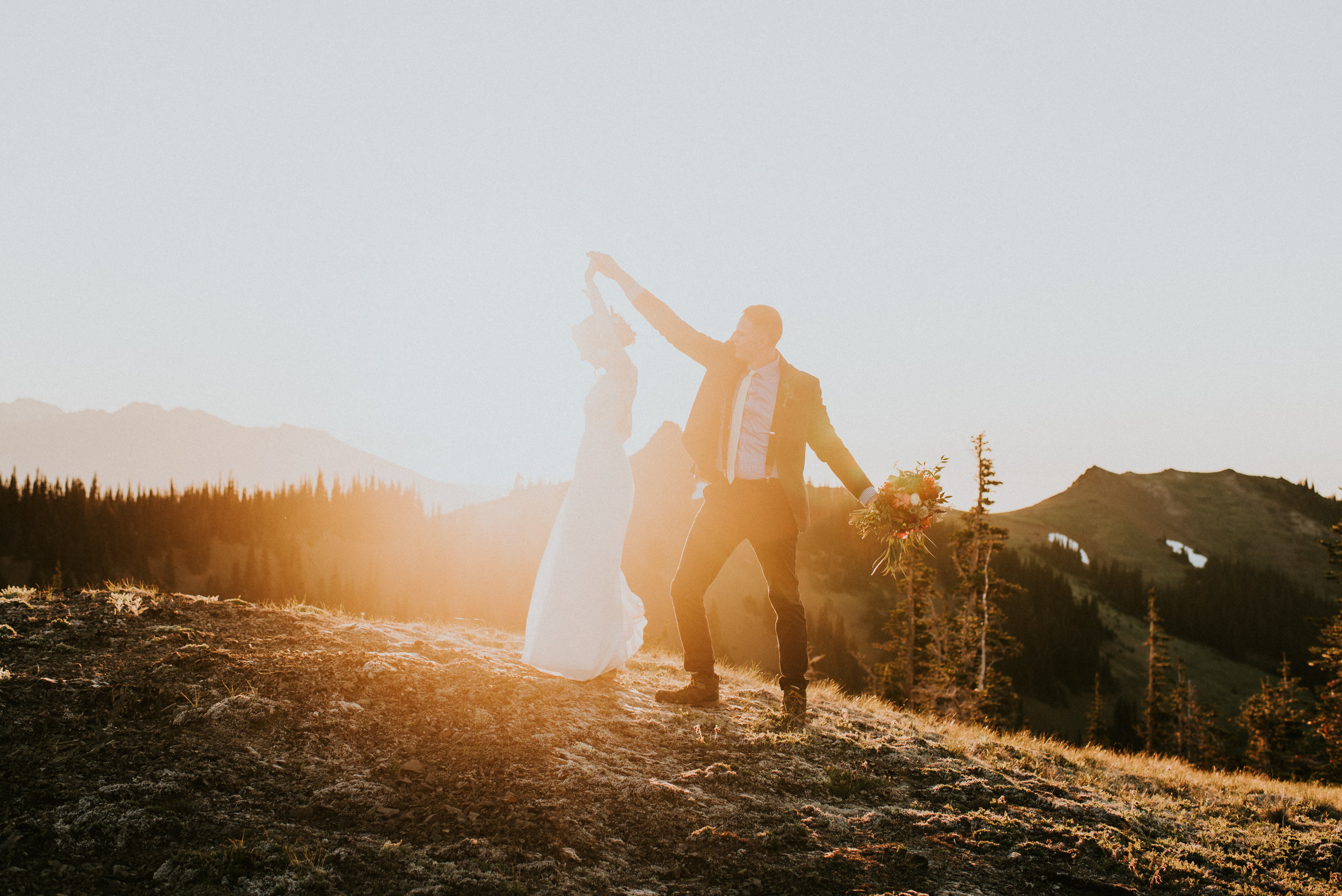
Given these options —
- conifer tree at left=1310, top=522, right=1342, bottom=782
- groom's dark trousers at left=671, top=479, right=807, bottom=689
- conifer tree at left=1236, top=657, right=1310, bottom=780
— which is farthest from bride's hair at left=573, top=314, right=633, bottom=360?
conifer tree at left=1236, top=657, right=1310, bottom=780

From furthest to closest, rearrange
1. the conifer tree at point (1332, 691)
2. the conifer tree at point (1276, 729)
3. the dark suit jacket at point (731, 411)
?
the conifer tree at point (1276, 729) → the conifer tree at point (1332, 691) → the dark suit jacket at point (731, 411)

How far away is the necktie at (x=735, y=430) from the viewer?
6.32 meters

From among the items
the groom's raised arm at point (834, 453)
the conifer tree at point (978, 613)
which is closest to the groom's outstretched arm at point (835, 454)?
the groom's raised arm at point (834, 453)

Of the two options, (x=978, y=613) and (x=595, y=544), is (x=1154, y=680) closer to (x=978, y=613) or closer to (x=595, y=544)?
(x=978, y=613)

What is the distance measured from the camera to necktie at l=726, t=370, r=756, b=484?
632 cm

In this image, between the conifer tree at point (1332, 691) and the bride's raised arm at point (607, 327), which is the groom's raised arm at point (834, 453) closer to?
the bride's raised arm at point (607, 327)

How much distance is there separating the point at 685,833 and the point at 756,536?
2.74 meters

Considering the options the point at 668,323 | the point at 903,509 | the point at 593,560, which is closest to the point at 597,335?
the point at 668,323

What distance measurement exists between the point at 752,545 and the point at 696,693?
160cm

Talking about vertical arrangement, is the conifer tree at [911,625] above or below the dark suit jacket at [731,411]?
below

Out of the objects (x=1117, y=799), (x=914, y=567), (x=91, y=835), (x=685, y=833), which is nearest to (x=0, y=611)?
(x=91, y=835)

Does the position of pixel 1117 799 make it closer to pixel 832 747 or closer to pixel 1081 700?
pixel 832 747

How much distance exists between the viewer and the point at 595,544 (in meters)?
6.49

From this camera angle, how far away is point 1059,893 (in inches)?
161
